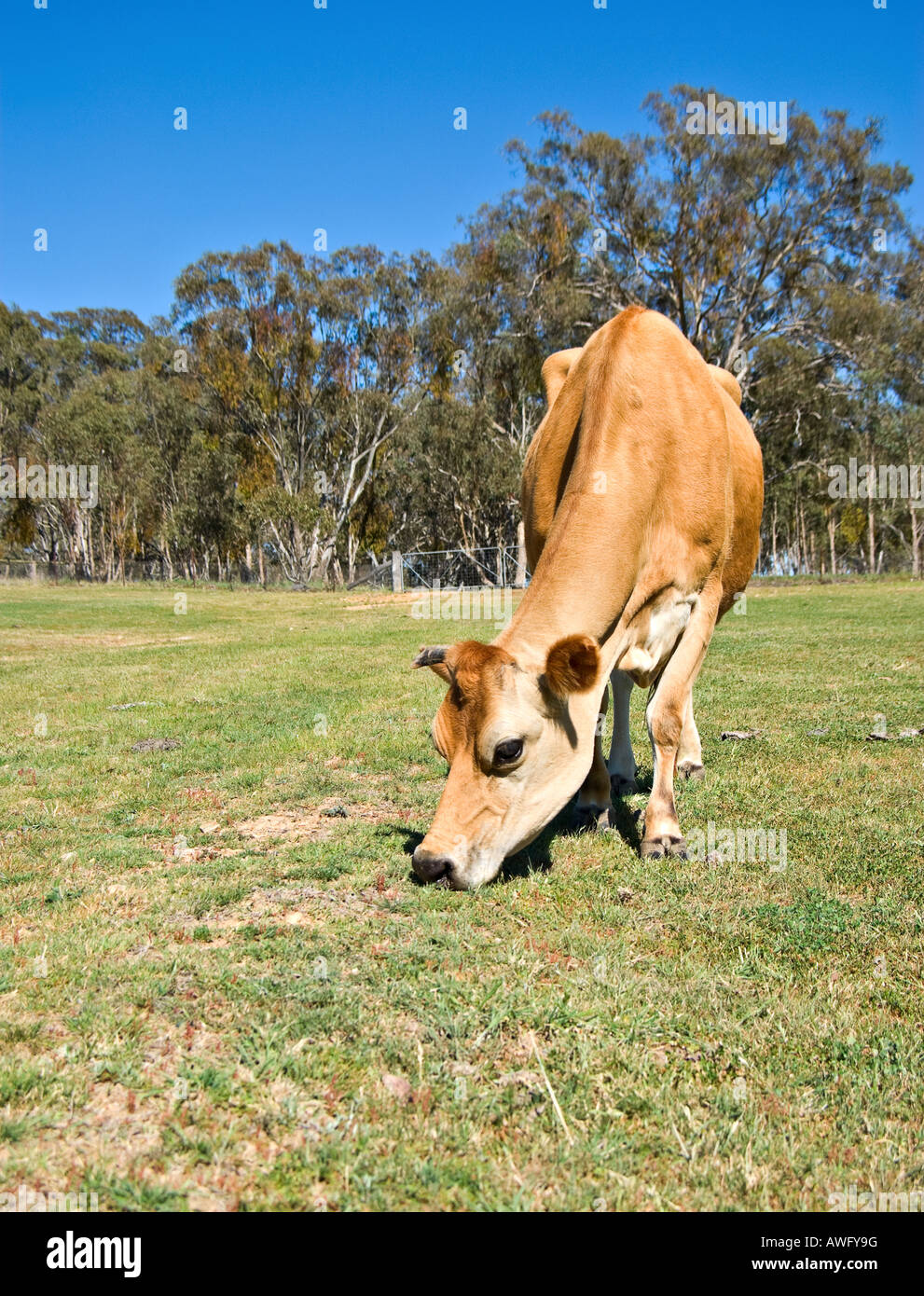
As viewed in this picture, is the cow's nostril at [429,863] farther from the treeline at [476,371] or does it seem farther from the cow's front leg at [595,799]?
the treeline at [476,371]

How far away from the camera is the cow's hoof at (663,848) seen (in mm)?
4445

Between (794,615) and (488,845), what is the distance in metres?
17.8

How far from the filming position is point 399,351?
Answer: 4600 centimetres

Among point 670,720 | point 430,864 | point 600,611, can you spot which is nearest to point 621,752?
point 670,720

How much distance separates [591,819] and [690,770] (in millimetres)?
1212

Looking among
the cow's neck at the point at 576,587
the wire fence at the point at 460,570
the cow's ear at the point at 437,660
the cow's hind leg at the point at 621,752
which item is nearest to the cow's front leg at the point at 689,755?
the cow's hind leg at the point at 621,752

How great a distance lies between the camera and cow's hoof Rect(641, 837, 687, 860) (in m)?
4.45

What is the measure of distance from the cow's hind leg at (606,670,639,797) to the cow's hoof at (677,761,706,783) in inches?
13.8

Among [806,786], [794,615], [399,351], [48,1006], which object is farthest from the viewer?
[399,351]

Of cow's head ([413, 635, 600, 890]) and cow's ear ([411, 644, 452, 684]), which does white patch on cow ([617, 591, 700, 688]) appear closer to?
cow's head ([413, 635, 600, 890])

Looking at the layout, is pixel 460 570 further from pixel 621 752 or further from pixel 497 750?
pixel 497 750

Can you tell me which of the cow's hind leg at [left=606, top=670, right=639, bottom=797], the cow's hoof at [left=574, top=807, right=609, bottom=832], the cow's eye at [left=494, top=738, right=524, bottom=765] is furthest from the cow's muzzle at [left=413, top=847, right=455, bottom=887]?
the cow's hind leg at [left=606, top=670, right=639, bottom=797]

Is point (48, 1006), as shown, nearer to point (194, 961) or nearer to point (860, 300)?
point (194, 961)
